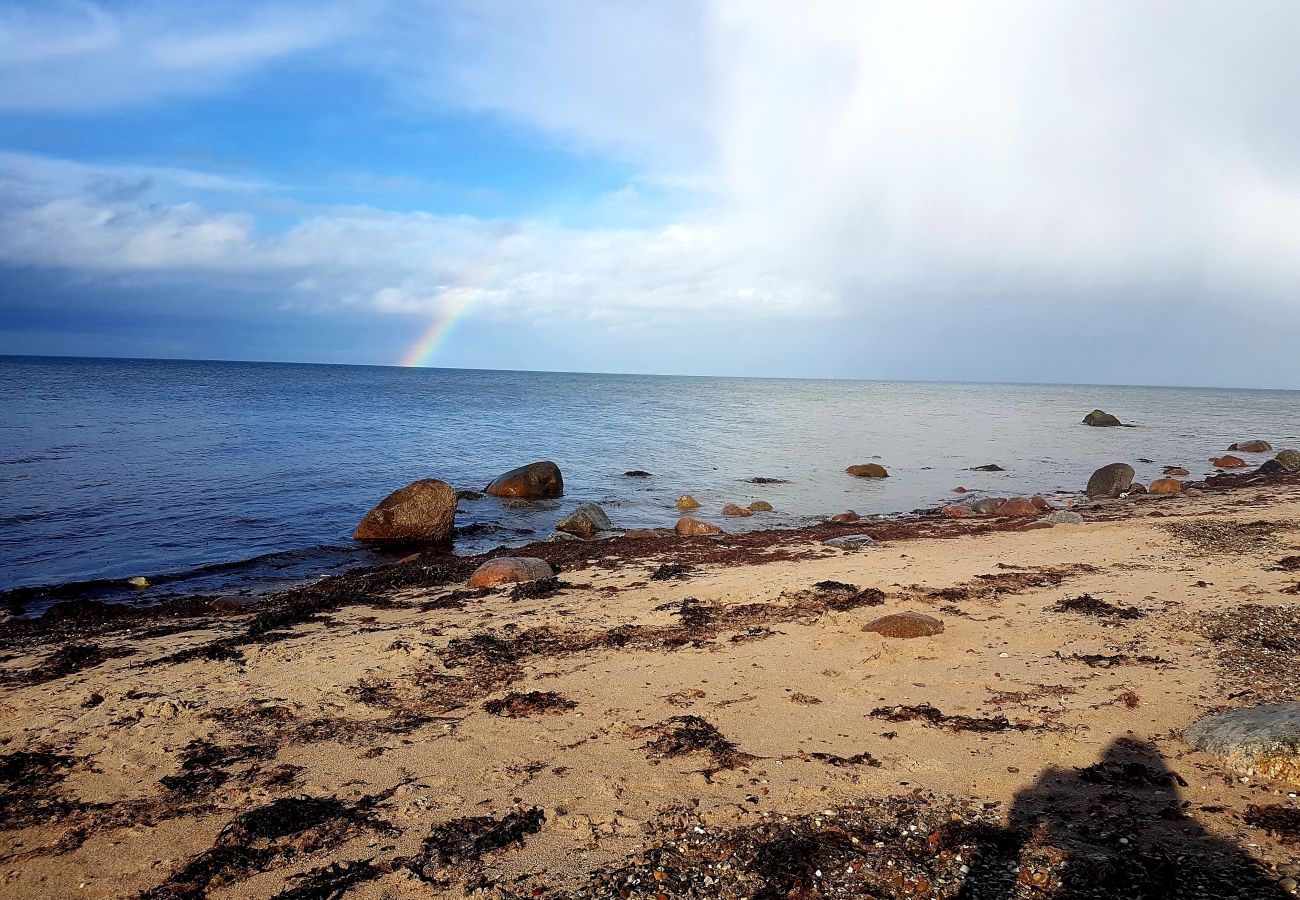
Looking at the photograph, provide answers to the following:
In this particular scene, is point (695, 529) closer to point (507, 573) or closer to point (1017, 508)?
point (507, 573)

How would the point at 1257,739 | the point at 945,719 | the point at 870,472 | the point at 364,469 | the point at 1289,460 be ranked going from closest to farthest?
1. the point at 1257,739
2. the point at 945,719
3. the point at 364,469
4. the point at 870,472
5. the point at 1289,460

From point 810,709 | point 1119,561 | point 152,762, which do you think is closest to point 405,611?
point 152,762

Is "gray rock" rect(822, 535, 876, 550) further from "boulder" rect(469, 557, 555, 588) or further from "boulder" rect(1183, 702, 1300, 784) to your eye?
"boulder" rect(1183, 702, 1300, 784)

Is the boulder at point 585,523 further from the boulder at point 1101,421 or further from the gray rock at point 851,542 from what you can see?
the boulder at point 1101,421

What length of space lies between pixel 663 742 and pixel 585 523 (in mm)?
12449

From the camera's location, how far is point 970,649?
27.2 ft

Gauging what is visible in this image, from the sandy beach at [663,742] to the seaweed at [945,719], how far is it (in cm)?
3

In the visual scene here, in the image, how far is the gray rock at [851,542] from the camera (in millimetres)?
14906

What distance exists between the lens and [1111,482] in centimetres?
2430

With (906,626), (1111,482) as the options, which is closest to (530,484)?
A: (906,626)

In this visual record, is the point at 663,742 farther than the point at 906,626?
No

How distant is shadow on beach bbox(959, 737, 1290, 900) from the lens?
4.05m

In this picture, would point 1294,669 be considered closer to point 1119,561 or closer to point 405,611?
point 1119,561

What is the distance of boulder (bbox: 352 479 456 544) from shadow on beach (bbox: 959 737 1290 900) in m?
14.6
